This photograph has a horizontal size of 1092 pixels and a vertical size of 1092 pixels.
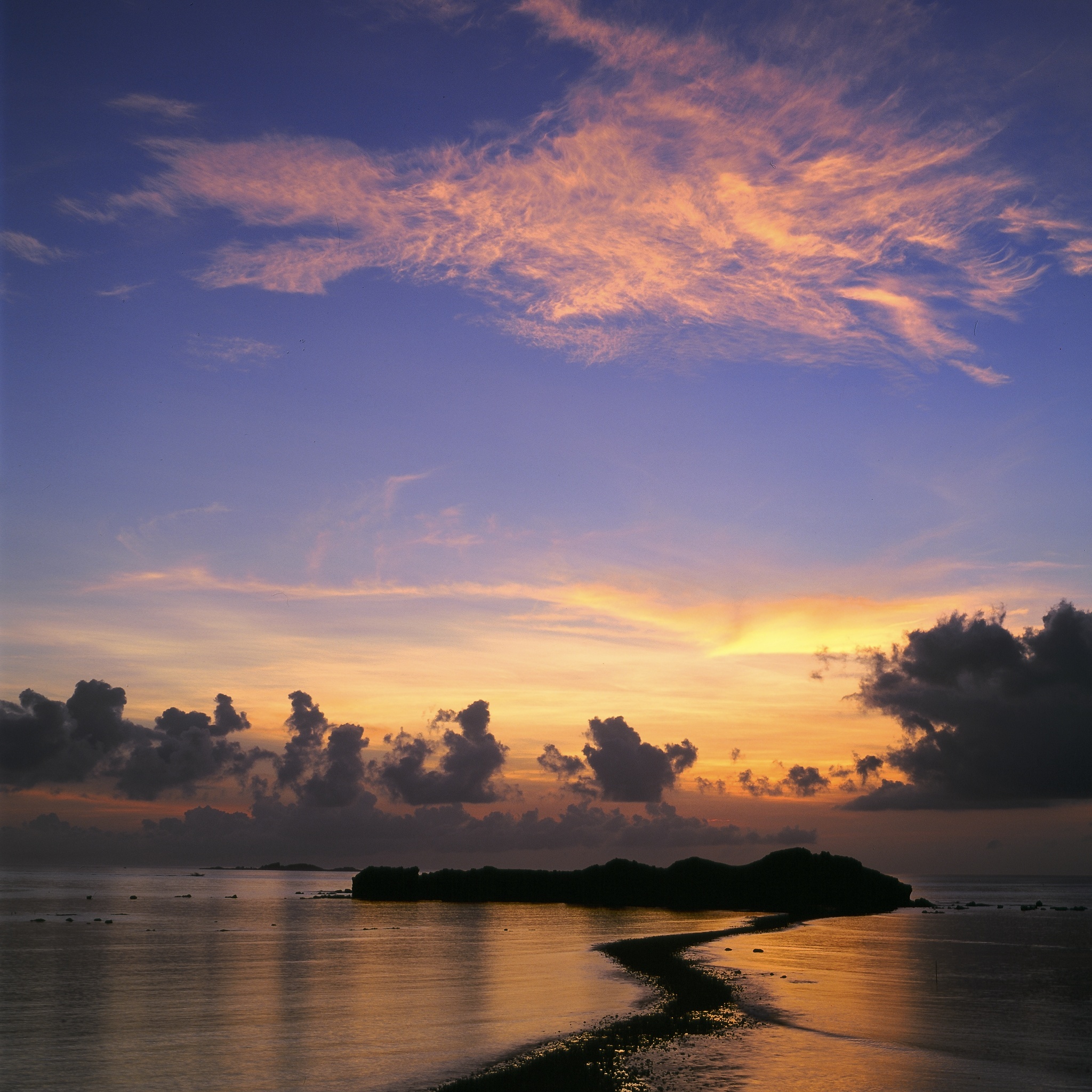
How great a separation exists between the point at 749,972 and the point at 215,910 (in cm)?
12035

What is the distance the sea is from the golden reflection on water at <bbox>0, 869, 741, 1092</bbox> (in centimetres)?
20

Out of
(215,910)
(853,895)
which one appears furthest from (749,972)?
(215,910)

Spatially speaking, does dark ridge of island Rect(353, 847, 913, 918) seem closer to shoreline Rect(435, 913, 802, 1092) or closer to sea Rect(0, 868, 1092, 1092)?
sea Rect(0, 868, 1092, 1092)

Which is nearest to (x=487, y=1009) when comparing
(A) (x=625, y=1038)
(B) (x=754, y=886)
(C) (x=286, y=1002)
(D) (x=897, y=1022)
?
(A) (x=625, y=1038)

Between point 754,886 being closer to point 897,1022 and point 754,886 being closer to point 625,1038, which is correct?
point 897,1022

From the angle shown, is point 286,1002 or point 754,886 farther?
point 754,886

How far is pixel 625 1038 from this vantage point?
117 feet

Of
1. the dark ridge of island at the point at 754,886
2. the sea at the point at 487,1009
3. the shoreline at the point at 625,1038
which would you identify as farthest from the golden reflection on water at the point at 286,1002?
the dark ridge of island at the point at 754,886

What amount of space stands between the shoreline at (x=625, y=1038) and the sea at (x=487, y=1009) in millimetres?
832

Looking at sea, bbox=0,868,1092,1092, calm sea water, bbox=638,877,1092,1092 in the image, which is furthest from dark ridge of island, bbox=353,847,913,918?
calm sea water, bbox=638,877,1092,1092

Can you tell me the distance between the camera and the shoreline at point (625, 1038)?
28.7 metres

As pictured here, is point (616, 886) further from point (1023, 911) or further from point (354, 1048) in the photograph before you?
point (354, 1048)

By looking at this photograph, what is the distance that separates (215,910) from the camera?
150625mm

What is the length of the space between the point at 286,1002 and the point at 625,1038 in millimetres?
22400
